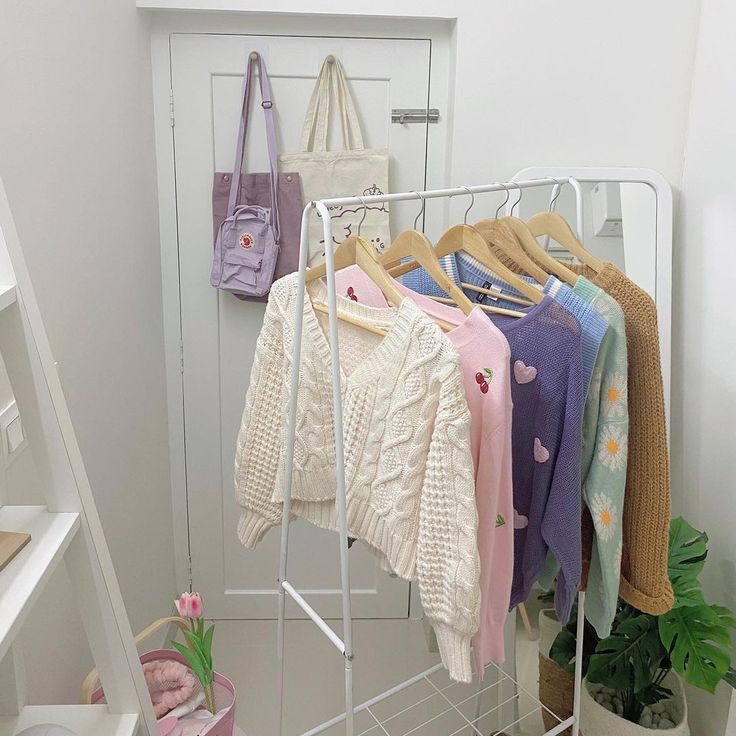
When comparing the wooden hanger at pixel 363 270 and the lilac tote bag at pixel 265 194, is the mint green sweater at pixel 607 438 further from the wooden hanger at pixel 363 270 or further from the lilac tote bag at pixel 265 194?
the lilac tote bag at pixel 265 194

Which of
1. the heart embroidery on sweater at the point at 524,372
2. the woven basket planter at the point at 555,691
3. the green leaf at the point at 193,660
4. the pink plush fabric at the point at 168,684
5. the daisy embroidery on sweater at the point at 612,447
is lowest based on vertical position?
the woven basket planter at the point at 555,691

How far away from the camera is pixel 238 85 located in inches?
88.4

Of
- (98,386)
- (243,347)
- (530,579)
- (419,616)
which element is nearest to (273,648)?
(419,616)

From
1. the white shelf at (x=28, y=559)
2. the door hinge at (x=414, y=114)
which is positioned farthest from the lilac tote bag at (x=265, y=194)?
the white shelf at (x=28, y=559)

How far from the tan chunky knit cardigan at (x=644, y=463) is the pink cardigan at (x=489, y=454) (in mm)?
259

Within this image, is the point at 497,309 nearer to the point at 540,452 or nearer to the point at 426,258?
the point at 426,258

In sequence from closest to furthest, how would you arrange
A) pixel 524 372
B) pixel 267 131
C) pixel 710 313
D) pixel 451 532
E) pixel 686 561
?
pixel 451 532 < pixel 524 372 < pixel 686 561 < pixel 710 313 < pixel 267 131

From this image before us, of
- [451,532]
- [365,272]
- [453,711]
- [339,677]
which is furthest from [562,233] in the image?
[339,677]

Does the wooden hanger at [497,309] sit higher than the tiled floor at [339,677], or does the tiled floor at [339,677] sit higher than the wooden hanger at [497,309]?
the wooden hanger at [497,309]

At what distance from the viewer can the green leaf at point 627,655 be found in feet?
5.94

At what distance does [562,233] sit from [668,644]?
90 centimetres

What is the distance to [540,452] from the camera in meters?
1.32

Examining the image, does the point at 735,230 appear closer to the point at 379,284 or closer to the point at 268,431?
the point at 379,284

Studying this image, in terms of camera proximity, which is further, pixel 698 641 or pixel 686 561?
pixel 686 561
